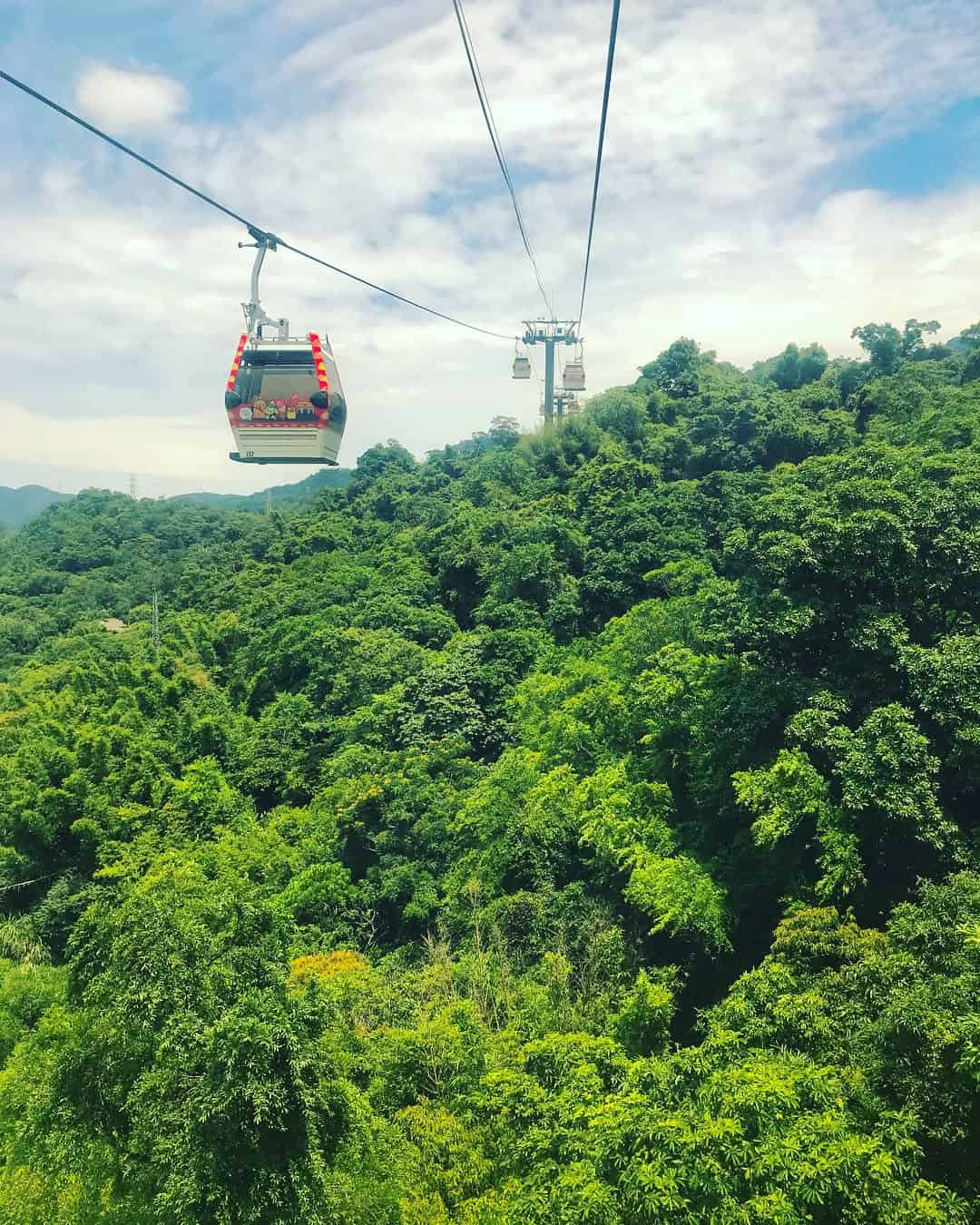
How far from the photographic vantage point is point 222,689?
29.6 meters

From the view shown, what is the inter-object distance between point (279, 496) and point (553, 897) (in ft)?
409

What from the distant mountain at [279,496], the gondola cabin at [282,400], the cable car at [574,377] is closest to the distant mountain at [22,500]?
the distant mountain at [279,496]

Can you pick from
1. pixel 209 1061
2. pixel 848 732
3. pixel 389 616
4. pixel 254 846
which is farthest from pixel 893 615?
pixel 389 616

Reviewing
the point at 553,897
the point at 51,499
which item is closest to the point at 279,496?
the point at 51,499

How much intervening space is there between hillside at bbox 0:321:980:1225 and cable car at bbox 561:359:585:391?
18206mm

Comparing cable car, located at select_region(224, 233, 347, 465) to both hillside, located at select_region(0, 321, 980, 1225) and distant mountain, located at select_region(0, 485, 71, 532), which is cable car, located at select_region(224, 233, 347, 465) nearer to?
hillside, located at select_region(0, 321, 980, 1225)

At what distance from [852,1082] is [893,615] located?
7048 mm

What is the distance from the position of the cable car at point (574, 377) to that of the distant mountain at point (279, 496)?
53.5m

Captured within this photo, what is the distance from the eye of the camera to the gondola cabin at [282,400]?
11.9 m

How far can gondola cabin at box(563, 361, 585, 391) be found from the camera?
148 feet

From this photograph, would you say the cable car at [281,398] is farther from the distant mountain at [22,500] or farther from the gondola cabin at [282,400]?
the distant mountain at [22,500]

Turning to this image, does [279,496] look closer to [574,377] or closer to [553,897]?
[574,377]

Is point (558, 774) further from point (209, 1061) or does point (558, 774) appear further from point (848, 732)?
point (209, 1061)

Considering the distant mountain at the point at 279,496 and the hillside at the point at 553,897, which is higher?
the distant mountain at the point at 279,496
